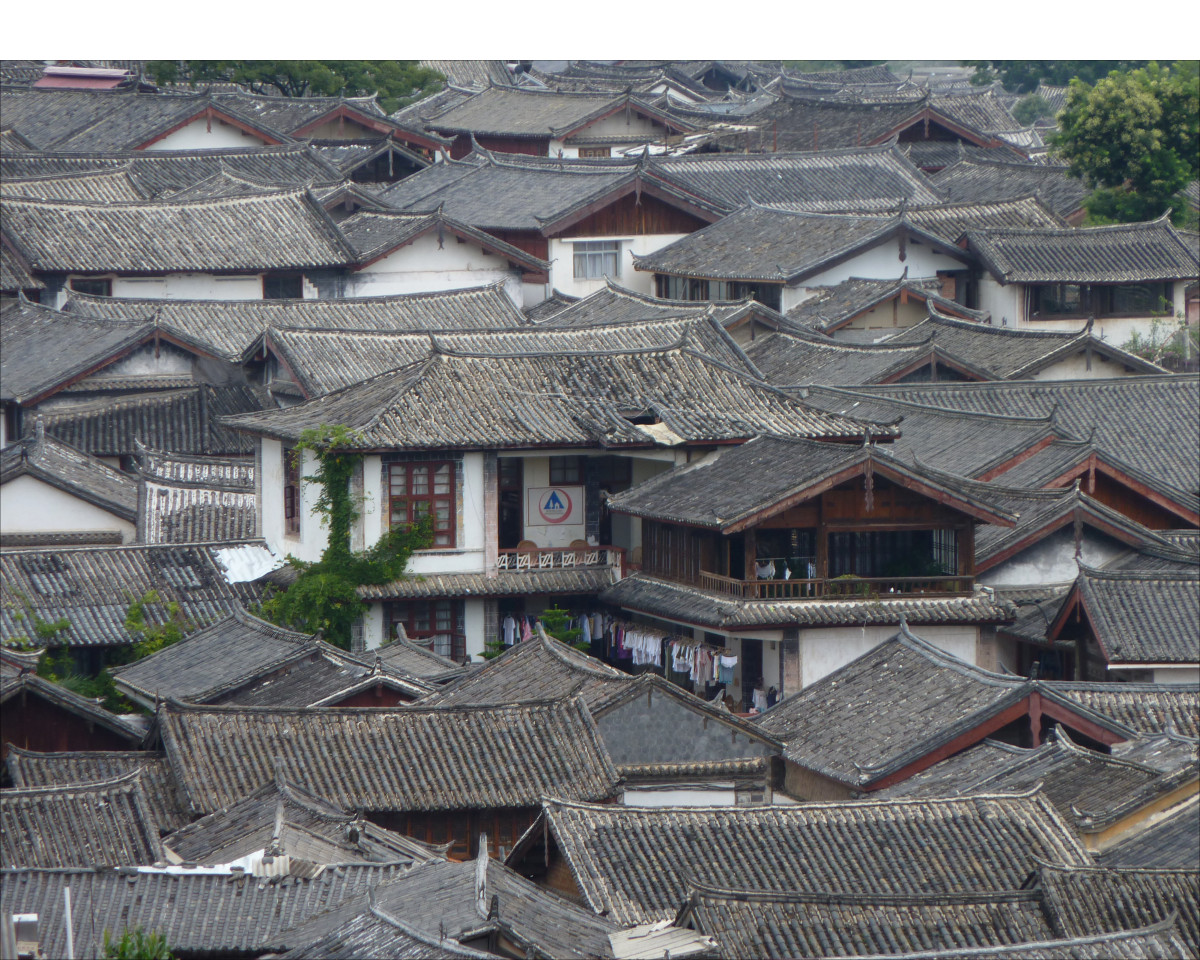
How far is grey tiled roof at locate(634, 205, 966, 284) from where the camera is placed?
48.5 metres

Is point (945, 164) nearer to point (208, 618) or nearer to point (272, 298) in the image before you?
point (272, 298)

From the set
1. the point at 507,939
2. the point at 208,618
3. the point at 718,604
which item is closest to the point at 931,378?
the point at 718,604

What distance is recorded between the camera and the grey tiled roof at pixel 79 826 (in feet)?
62.8

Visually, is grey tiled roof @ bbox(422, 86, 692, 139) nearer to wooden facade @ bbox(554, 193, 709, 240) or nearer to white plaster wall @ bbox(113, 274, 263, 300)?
wooden facade @ bbox(554, 193, 709, 240)

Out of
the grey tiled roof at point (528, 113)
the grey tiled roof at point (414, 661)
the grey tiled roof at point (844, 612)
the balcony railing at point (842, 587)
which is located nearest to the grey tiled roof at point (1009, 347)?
the balcony railing at point (842, 587)

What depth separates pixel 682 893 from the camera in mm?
18328

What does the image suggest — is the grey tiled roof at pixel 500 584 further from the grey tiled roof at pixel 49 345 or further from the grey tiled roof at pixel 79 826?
the grey tiled roof at pixel 49 345

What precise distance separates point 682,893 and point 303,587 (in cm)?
1454

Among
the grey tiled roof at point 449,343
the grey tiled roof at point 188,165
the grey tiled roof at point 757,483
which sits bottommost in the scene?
the grey tiled roof at point 757,483

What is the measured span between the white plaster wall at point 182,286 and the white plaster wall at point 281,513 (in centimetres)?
1637

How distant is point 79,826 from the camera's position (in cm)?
1959

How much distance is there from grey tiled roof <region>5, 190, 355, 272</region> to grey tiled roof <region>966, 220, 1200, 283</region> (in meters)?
16.4

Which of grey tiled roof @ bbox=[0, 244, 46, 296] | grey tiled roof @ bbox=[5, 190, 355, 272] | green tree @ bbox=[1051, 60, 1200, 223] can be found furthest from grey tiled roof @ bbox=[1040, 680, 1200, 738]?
grey tiled roof @ bbox=[0, 244, 46, 296]

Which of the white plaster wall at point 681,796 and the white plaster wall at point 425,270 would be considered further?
the white plaster wall at point 425,270
